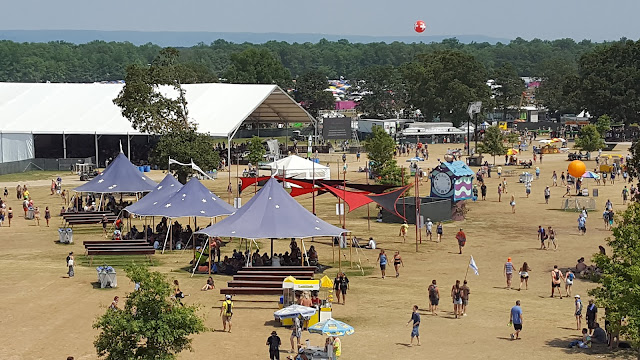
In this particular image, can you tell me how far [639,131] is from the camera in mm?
101938

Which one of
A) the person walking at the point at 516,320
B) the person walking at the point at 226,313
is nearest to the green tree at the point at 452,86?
the person walking at the point at 516,320

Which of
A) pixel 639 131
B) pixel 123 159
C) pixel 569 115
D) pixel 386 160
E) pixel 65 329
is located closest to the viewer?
pixel 65 329

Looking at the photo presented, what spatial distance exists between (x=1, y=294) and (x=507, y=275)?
16.5 metres

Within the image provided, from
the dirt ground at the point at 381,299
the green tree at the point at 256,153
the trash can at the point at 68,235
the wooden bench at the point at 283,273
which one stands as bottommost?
the dirt ground at the point at 381,299

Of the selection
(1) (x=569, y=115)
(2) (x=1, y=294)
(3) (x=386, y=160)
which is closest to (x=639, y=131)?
(1) (x=569, y=115)

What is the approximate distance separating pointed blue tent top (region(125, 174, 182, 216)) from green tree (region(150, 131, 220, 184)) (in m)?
10.8

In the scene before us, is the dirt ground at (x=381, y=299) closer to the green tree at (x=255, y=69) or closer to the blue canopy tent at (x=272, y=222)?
the blue canopy tent at (x=272, y=222)

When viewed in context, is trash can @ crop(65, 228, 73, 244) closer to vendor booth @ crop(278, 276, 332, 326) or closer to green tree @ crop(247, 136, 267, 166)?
vendor booth @ crop(278, 276, 332, 326)

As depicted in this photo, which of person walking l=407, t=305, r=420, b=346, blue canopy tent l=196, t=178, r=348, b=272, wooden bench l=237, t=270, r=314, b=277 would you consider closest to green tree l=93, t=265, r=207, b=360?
person walking l=407, t=305, r=420, b=346

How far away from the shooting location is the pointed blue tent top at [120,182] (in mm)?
46031

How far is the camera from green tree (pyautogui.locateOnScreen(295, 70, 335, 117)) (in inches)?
5595

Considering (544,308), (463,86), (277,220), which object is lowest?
(544,308)

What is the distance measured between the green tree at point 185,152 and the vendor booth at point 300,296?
2599cm

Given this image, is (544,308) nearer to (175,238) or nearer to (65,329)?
(65,329)
